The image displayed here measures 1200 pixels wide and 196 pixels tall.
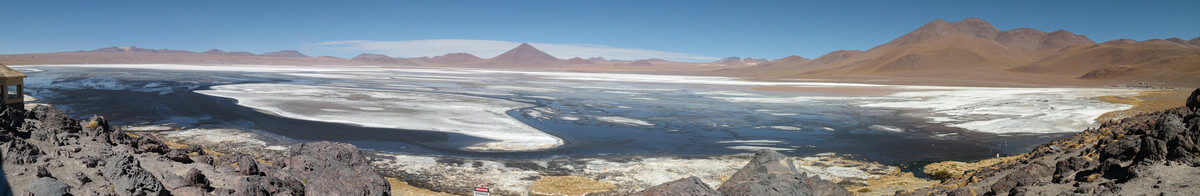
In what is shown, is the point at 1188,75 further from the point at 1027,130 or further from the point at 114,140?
the point at 114,140

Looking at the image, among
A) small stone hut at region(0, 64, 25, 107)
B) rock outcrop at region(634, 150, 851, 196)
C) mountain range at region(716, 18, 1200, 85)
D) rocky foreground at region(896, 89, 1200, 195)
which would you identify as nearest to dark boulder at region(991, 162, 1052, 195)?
rocky foreground at region(896, 89, 1200, 195)

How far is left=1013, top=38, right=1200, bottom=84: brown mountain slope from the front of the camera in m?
54.3

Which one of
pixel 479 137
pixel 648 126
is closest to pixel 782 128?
pixel 648 126

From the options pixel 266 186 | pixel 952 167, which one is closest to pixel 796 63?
pixel 952 167

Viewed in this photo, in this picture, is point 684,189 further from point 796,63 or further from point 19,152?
point 796,63

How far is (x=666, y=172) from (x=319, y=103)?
16.7m

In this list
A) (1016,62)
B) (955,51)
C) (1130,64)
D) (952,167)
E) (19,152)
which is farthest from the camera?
(1016,62)

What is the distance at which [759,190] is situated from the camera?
634cm

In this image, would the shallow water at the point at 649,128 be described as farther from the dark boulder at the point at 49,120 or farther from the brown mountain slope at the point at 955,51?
the brown mountain slope at the point at 955,51

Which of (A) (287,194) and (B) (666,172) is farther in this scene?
(B) (666,172)

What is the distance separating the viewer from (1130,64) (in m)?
71.0

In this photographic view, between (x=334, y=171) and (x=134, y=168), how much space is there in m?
1.86

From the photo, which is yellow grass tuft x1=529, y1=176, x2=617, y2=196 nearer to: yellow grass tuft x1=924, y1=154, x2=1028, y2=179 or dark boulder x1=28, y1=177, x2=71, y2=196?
dark boulder x1=28, y1=177, x2=71, y2=196

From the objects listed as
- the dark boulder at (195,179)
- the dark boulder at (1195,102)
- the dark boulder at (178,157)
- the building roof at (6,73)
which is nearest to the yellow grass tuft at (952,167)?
the dark boulder at (1195,102)
